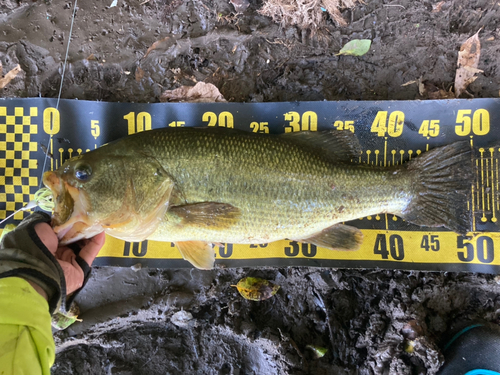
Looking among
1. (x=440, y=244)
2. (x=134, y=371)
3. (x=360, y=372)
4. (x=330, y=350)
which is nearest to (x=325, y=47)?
(x=440, y=244)

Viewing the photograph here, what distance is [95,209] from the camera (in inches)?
81.4

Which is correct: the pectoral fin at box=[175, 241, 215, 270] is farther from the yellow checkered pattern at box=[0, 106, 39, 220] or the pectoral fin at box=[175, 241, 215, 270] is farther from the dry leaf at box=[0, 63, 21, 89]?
the dry leaf at box=[0, 63, 21, 89]

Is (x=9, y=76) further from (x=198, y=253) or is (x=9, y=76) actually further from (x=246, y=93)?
(x=198, y=253)

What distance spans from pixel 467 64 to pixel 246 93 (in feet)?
6.47

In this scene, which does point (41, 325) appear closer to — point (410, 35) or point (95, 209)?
point (95, 209)

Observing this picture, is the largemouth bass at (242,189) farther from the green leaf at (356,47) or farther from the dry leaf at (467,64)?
the green leaf at (356,47)

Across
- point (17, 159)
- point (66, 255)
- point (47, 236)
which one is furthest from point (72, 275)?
point (17, 159)

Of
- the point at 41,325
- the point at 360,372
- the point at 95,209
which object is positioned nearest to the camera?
the point at 41,325

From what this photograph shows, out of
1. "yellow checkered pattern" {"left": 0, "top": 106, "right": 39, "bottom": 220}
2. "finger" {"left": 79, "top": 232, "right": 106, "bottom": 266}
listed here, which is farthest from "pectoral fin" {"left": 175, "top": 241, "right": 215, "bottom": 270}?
"yellow checkered pattern" {"left": 0, "top": 106, "right": 39, "bottom": 220}

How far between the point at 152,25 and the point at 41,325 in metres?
2.56

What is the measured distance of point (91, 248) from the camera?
2.39 meters

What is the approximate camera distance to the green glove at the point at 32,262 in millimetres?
1877

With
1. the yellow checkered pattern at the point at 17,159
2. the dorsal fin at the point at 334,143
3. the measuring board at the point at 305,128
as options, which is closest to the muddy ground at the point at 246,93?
the measuring board at the point at 305,128

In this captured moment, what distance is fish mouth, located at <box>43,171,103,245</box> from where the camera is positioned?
A: 202 cm
